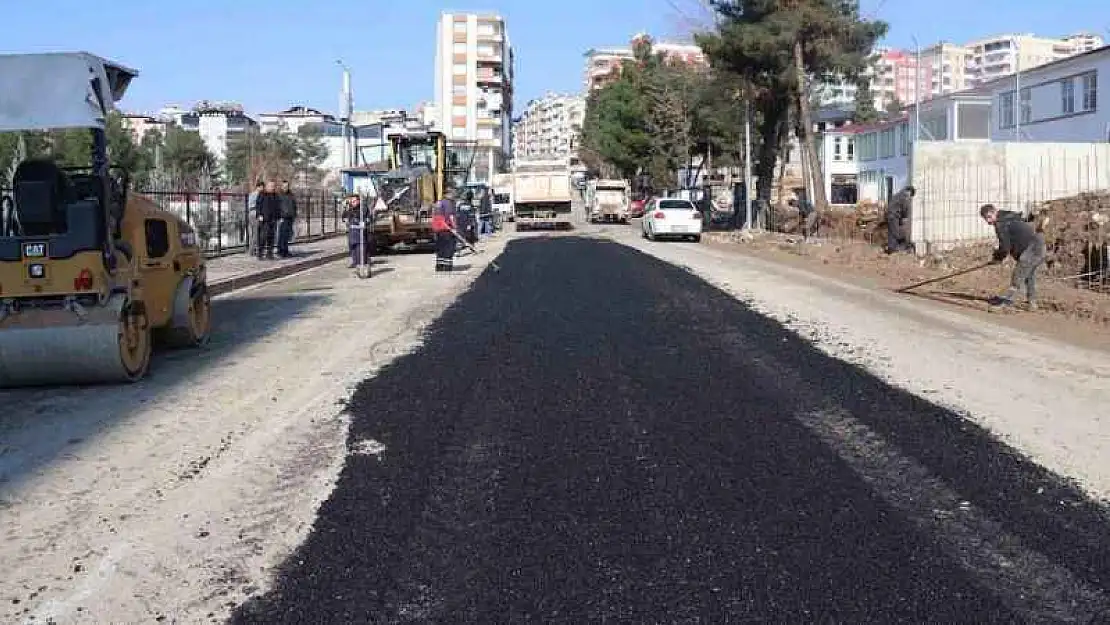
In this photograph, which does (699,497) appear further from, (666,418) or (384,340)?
(384,340)

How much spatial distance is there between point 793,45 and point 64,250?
32.5 m

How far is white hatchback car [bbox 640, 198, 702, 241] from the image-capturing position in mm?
37375

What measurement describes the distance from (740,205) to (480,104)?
7084 cm

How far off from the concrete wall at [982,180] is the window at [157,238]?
18.9m

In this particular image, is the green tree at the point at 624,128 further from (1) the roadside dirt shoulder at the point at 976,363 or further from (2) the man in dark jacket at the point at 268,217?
(1) the roadside dirt shoulder at the point at 976,363

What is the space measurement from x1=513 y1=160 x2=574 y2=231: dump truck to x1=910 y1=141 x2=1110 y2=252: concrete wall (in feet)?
79.1

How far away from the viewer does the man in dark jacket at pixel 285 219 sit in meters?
24.7

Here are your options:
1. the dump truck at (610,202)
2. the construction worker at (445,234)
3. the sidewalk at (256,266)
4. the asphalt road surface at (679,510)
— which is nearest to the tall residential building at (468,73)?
the dump truck at (610,202)

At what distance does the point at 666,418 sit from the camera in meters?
7.87

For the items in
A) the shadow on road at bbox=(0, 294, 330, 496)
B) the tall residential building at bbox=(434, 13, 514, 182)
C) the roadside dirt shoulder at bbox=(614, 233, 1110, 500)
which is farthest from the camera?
the tall residential building at bbox=(434, 13, 514, 182)

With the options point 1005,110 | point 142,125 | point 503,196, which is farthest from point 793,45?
point 142,125

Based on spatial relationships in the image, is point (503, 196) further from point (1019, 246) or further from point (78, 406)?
point (78, 406)

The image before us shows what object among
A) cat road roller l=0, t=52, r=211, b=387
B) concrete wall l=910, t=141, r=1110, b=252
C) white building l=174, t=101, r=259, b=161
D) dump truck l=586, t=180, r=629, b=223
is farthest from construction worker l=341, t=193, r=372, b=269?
white building l=174, t=101, r=259, b=161

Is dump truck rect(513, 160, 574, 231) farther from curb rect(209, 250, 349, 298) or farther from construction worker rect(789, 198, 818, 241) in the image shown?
curb rect(209, 250, 349, 298)
